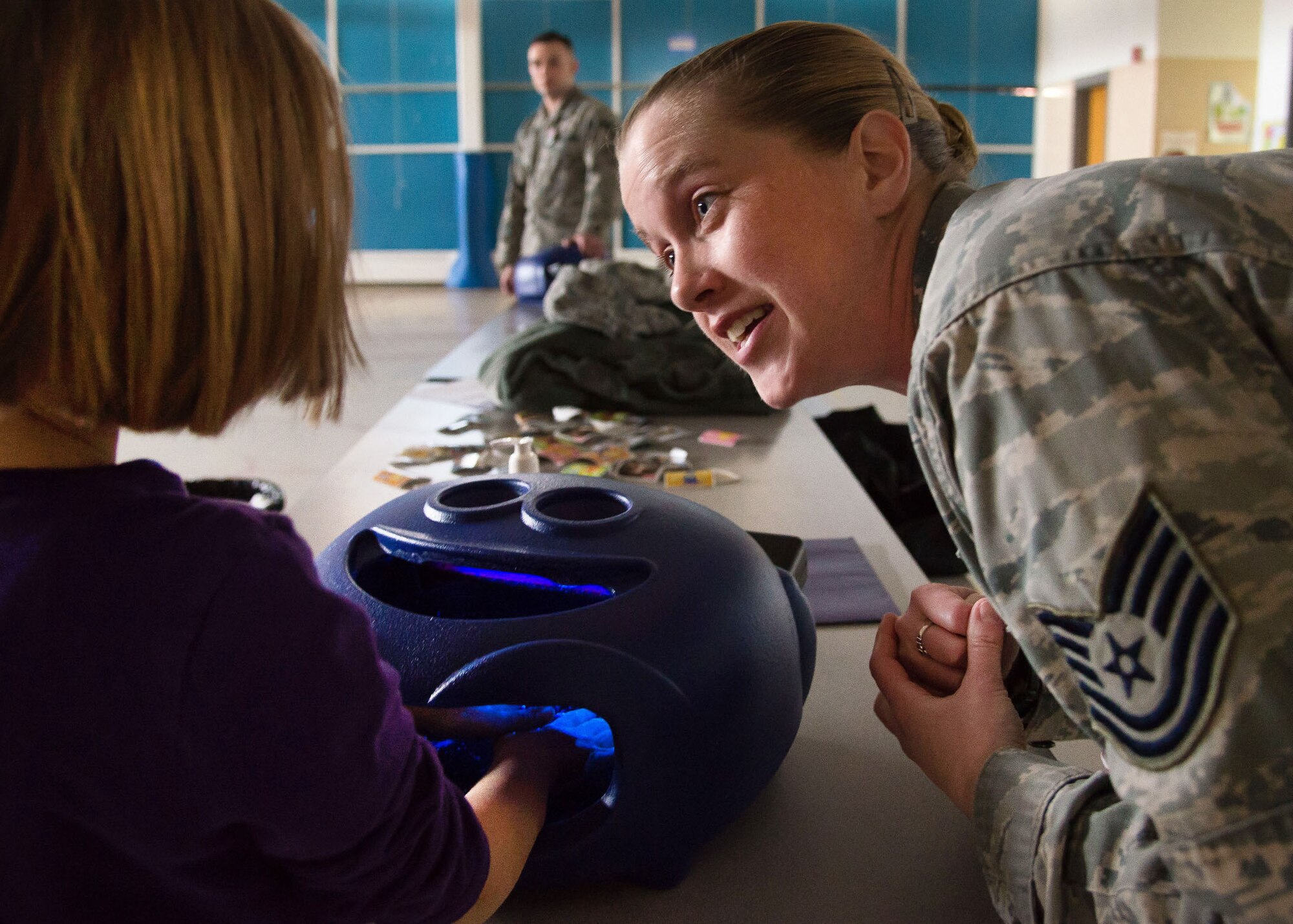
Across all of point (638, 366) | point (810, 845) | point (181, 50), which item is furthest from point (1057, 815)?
point (638, 366)

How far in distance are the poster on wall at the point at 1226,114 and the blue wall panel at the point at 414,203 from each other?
6814 mm

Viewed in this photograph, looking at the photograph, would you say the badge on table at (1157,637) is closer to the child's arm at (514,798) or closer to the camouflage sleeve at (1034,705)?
the camouflage sleeve at (1034,705)

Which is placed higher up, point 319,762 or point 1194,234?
point 1194,234

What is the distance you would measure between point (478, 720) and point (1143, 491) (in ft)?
1.78

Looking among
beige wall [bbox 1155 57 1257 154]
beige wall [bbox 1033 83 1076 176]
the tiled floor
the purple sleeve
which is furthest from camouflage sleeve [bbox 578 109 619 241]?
beige wall [bbox 1033 83 1076 176]

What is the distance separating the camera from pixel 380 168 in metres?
10.7

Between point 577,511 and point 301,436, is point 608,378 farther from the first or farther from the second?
point 301,436

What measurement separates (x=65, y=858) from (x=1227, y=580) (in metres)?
0.67

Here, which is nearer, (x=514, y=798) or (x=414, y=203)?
(x=514, y=798)

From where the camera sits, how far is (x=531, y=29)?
34.2ft

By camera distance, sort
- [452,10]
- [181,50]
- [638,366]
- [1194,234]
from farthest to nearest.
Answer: [452,10], [638,366], [1194,234], [181,50]

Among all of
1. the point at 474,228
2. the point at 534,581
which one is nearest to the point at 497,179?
the point at 474,228

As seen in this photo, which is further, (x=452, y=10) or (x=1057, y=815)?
(x=452, y=10)

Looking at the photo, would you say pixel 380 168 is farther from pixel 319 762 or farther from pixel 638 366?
pixel 319 762
